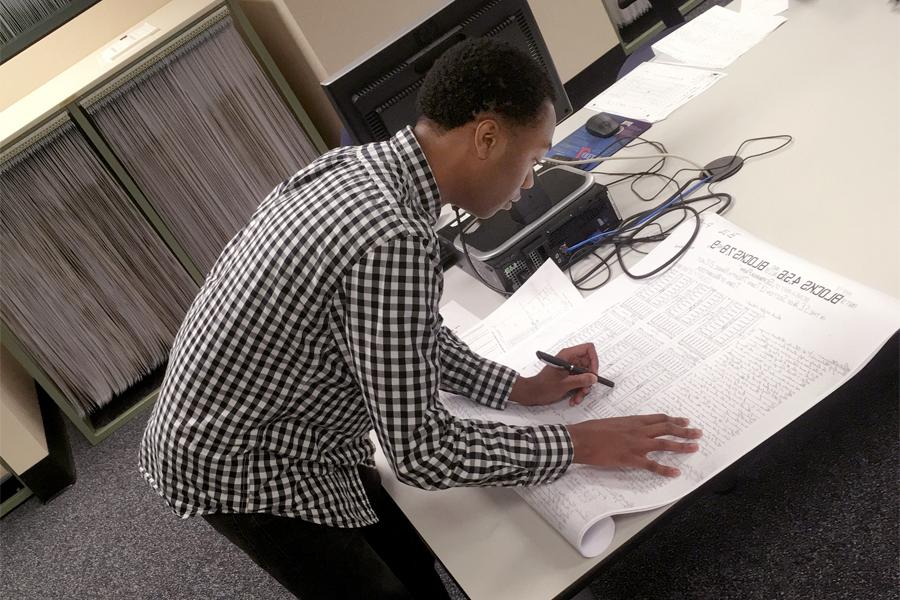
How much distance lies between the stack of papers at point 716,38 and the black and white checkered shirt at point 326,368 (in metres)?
1.04

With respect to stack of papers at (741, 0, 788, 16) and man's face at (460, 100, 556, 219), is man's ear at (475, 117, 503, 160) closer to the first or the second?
man's face at (460, 100, 556, 219)

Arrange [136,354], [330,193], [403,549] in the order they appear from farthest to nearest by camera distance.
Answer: [136,354] < [403,549] < [330,193]

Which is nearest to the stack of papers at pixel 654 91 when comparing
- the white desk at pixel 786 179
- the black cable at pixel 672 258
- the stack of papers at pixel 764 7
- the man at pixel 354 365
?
the white desk at pixel 786 179

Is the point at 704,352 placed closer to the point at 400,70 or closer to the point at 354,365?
the point at 354,365

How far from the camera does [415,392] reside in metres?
0.91

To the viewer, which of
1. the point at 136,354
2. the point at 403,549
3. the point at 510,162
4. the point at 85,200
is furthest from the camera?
the point at 136,354

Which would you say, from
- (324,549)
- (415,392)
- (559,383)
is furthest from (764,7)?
(324,549)

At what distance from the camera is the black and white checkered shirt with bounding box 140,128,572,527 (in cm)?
89

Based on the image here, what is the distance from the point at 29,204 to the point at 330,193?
1.98 metres

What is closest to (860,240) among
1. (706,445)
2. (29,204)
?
(706,445)

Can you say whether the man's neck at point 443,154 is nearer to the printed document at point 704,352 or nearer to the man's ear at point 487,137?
the man's ear at point 487,137

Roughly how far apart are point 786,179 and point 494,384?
2.14 ft

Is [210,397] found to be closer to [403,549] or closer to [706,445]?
[403,549]

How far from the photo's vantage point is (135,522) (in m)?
2.40
